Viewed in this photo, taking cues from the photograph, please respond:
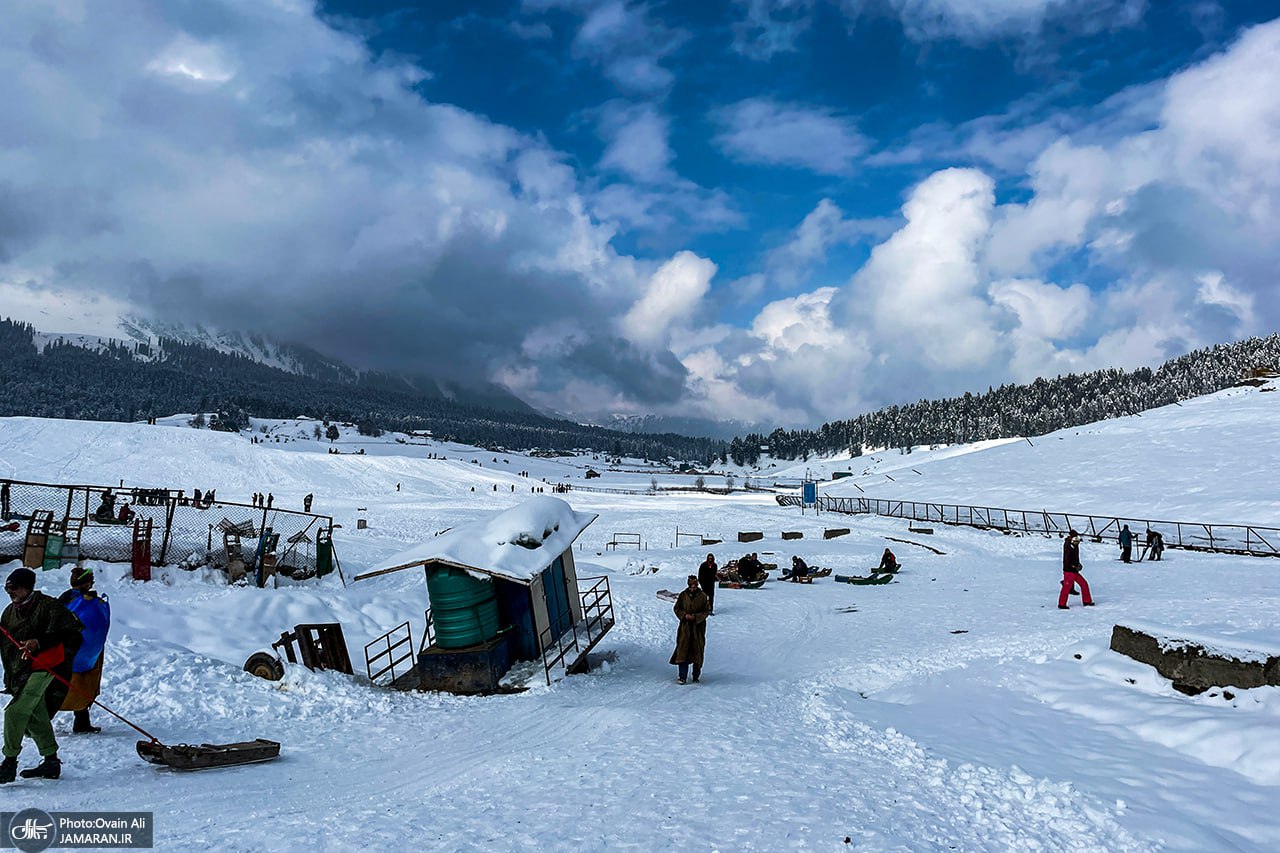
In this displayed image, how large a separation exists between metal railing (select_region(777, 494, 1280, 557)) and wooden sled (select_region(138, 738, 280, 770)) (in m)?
37.7

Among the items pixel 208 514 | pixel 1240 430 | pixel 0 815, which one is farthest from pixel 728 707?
pixel 1240 430

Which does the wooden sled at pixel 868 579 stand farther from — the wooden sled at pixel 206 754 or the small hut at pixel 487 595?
the wooden sled at pixel 206 754

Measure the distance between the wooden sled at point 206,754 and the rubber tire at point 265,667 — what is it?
3257mm

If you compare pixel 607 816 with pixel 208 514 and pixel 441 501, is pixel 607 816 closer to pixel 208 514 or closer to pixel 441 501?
pixel 208 514

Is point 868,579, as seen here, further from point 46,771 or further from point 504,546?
point 46,771

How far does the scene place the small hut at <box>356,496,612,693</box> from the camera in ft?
42.9

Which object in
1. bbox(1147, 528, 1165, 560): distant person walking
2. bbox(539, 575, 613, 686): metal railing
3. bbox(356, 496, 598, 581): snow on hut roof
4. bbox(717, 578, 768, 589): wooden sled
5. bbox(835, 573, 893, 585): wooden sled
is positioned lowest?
bbox(717, 578, 768, 589): wooden sled

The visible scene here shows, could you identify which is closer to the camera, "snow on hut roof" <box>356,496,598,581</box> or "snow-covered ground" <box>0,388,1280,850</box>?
"snow-covered ground" <box>0,388,1280,850</box>

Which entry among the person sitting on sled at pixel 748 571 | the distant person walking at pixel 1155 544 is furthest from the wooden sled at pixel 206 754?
the distant person walking at pixel 1155 544

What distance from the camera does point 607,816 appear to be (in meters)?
6.58

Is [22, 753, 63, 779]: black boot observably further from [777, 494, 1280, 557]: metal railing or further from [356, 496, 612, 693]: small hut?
[777, 494, 1280, 557]: metal railing

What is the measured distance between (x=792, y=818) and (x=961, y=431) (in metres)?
171

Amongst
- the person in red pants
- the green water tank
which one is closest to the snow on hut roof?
the green water tank

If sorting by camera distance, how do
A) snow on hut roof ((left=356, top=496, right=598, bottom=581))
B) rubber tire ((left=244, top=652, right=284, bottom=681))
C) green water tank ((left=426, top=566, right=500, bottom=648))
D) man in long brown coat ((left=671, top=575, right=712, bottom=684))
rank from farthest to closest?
green water tank ((left=426, top=566, right=500, bottom=648)) < snow on hut roof ((left=356, top=496, right=598, bottom=581)) < man in long brown coat ((left=671, top=575, right=712, bottom=684)) < rubber tire ((left=244, top=652, right=284, bottom=681))
